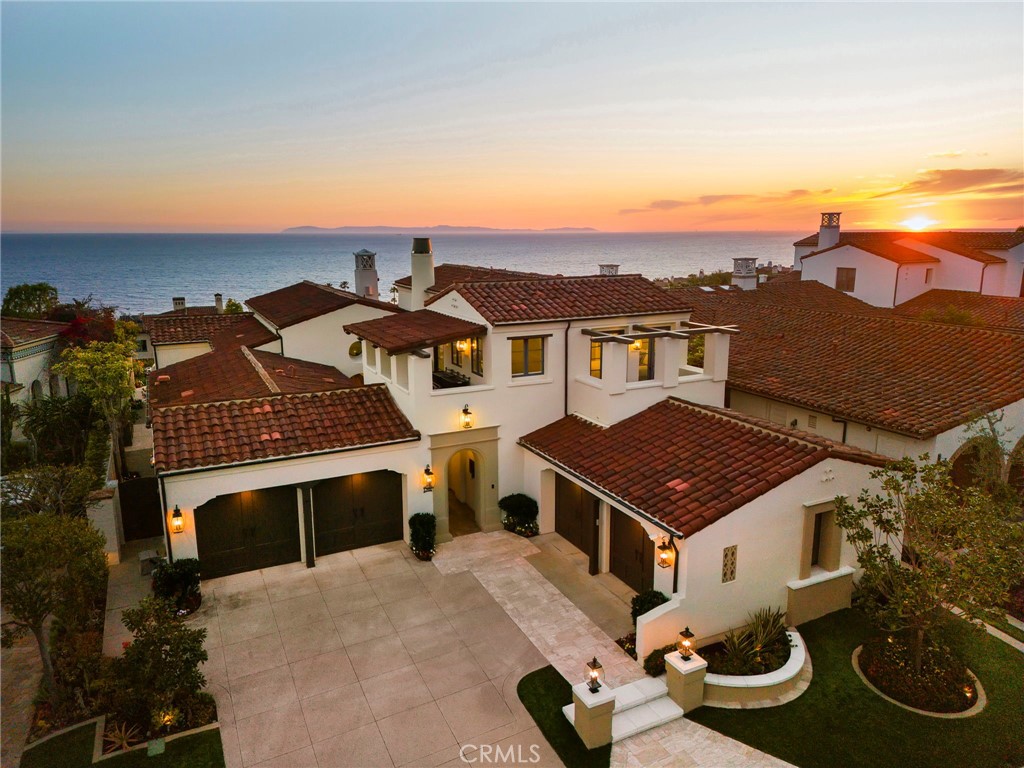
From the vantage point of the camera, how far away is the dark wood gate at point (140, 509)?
17.6m

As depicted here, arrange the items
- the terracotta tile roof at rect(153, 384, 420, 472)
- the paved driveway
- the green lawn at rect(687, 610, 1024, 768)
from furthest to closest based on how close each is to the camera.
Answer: the terracotta tile roof at rect(153, 384, 420, 472) → the paved driveway → the green lawn at rect(687, 610, 1024, 768)

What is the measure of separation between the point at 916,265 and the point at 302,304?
42.1 metres

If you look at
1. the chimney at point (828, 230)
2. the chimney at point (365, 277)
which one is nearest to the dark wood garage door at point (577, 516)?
the chimney at point (365, 277)

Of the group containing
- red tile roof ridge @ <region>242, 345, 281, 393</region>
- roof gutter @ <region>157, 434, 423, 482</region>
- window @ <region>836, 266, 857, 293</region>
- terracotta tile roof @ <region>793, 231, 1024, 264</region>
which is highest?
terracotta tile roof @ <region>793, 231, 1024, 264</region>

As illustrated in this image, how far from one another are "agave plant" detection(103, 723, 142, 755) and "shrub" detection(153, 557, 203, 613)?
11.9 feet

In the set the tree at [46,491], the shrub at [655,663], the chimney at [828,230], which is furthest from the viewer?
the chimney at [828,230]

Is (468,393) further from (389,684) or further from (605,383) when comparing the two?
(389,684)

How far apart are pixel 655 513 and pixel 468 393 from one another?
676cm

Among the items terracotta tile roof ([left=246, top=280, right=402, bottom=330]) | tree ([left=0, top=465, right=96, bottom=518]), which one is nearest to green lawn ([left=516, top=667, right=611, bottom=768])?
tree ([left=0, top=465, right=96, bottom=518])

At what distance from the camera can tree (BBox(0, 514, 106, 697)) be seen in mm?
10125

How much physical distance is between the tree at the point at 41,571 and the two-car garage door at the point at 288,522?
3.81 metres

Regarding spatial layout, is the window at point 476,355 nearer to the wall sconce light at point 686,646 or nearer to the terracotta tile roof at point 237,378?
the terracotta tile roof at point 237,378

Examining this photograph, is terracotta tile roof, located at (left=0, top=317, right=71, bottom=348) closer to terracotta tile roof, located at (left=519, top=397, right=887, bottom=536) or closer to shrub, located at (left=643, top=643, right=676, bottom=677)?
terracotta tile roof, located at (left=519, top=397, right=887, bottom=536)

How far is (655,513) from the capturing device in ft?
41.7
